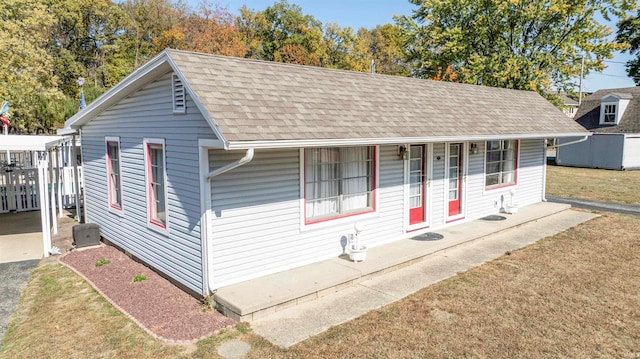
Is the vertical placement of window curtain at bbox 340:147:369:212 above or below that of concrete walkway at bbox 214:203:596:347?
above

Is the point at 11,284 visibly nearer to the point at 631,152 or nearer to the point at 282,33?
the point at 631,152

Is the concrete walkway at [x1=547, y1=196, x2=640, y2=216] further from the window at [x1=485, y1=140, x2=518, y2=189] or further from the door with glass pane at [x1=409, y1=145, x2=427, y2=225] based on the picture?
the door with glass pane at [x1=409, y1=145, x2=427, y2=225]

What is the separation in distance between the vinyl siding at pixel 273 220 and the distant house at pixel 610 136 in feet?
74.1

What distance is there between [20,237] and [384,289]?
30.3 ft

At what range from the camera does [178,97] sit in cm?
661

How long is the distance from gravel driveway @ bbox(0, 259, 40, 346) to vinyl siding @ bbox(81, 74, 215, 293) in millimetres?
1684

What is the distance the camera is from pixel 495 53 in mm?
24781

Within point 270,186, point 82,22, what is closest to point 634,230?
point 270,186

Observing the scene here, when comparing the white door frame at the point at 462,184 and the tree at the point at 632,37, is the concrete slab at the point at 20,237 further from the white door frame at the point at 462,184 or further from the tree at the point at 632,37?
the tree at the point at 632,37

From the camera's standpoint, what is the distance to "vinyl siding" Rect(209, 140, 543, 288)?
619 cm

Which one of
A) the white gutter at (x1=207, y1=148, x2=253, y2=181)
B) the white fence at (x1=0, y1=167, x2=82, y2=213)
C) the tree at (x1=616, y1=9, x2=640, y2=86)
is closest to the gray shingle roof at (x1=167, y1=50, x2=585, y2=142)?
the white gutter at (x1=207, y1=148, x2=253, y2=181)

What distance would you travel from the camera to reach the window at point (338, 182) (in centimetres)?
746

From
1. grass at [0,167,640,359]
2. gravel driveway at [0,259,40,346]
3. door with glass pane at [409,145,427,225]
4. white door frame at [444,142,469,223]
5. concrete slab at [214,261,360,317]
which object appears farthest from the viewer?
white door frame at [444,142,469,223]

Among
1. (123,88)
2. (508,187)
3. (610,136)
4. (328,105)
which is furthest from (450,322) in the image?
(610,136)
